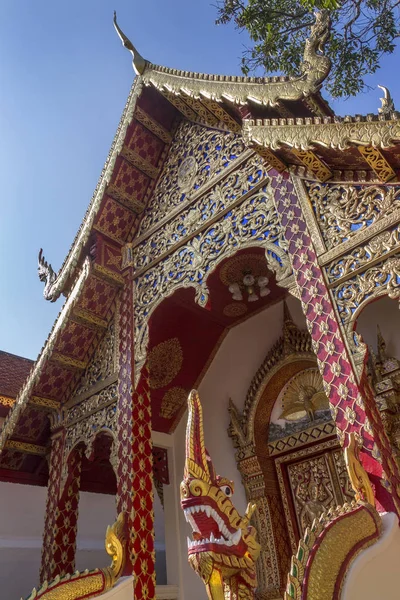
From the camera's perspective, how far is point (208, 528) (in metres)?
1.80

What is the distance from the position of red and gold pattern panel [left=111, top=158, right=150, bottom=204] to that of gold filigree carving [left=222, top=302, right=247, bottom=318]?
1.43 m

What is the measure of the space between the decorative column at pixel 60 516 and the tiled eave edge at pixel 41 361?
0.46 meters

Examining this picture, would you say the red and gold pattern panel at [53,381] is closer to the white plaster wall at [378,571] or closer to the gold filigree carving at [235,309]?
the gold filigree carving at [235,309]

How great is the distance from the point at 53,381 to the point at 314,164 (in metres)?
3.37

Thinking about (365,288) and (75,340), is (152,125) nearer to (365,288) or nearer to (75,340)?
(75,340)

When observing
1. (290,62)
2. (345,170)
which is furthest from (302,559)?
(290,62)

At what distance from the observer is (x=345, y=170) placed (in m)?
3.21

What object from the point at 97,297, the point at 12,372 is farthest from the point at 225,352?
the point at 12,372

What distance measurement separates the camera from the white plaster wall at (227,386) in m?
4.98

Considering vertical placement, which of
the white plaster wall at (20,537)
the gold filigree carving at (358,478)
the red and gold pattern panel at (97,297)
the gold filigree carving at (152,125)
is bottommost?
the gold filigree carving at (358,478)

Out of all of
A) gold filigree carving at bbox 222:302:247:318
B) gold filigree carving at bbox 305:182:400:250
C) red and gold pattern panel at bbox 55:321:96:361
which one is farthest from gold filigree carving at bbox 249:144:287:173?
red and gold pattern panel at bbox 55:321:96:361

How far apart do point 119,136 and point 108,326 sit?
188cm

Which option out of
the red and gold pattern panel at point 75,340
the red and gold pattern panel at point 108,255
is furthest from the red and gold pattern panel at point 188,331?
the red and gold pattern panel at point 108,255

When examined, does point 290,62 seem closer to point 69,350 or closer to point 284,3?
point 284,3
